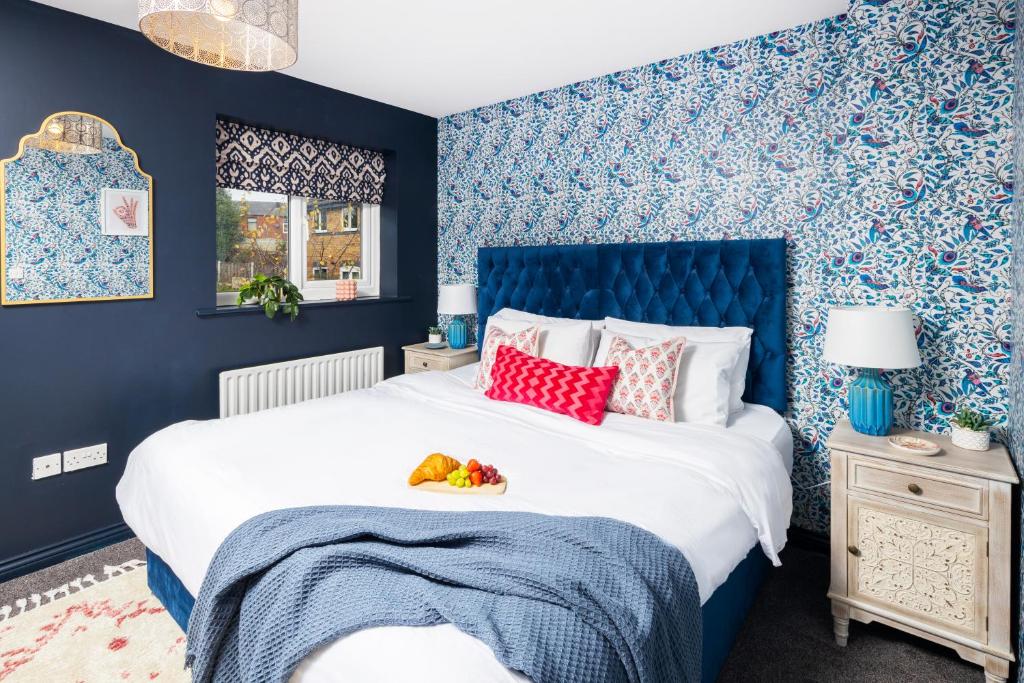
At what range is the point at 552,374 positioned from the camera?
8.87ft

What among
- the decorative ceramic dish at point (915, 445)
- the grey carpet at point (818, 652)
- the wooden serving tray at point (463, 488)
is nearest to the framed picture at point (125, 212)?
the wooden serving tray at point (463, 488)

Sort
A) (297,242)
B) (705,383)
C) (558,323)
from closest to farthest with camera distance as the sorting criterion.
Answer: (705,383)
(558,323)
(297,242)

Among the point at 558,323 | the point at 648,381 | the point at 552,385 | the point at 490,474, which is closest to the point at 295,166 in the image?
the point at 558,323

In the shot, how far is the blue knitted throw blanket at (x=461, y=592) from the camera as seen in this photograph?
115 cm

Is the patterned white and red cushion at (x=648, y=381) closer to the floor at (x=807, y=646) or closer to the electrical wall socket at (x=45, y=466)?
the floor at (x=807, y=646)

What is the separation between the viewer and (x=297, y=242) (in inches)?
153

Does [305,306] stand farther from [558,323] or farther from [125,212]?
[558,323]

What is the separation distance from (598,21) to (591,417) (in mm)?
1865

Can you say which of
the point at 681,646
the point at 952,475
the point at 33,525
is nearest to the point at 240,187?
the point at 33,525

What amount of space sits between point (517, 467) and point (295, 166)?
2.68 metres

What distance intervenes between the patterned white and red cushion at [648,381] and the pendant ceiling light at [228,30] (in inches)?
71.6

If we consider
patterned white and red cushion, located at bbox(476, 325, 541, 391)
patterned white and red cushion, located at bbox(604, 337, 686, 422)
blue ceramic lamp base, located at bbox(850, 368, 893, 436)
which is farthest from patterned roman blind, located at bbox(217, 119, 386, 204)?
blue ceramic lamp base, located at bbox(850, 368, 893, 436)

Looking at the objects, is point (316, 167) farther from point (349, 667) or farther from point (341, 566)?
point (349, 667)

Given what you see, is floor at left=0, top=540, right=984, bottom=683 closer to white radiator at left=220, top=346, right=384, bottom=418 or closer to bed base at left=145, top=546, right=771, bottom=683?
bed base at left=145, top=546, right=771, bottom=683
